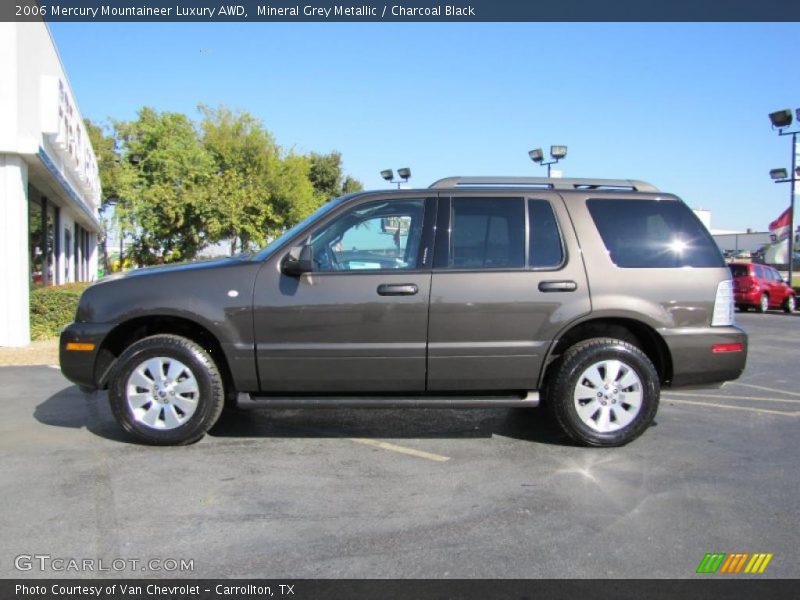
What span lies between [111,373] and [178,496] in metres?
1.39

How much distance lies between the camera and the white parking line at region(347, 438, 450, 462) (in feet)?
15.6

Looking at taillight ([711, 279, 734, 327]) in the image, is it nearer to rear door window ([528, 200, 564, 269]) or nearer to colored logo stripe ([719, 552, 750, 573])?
rear door window ([528, 200, 564, 269])

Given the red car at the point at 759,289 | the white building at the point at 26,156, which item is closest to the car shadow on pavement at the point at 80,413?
the white building at the point at 26,156

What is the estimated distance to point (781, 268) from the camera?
51531 mm

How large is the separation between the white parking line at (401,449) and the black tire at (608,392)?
38.6 inches

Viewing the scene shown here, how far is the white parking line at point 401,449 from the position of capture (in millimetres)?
4742

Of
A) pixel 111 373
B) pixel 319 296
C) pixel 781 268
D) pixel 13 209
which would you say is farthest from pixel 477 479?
pixel 781 268

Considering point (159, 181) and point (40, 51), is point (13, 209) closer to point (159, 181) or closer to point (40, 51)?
point (40, 51)

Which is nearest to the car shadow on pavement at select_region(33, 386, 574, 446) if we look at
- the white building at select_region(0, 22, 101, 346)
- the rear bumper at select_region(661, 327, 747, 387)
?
the rear bumper at select_region(661, 327, 747, 387)

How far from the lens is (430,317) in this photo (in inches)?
188
